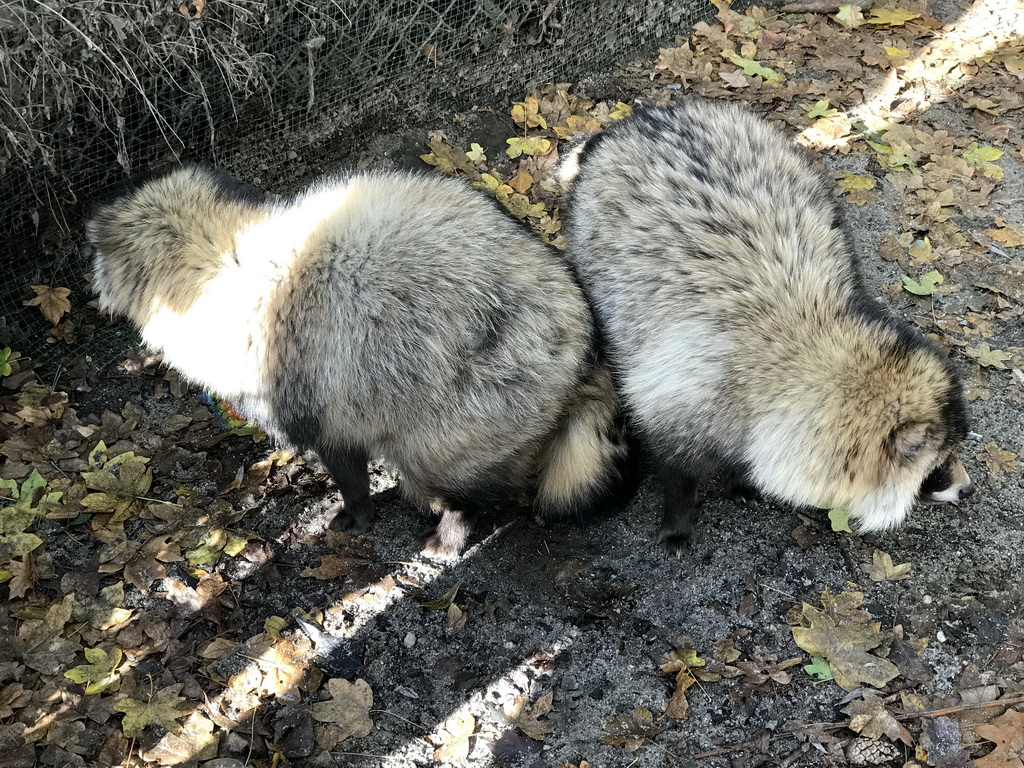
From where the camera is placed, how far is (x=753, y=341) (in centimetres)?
337

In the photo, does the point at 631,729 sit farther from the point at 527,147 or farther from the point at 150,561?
the point at 527,147

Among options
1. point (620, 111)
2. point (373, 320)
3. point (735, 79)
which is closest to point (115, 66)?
point (373, 320)

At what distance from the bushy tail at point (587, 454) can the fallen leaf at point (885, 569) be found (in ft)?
4.07

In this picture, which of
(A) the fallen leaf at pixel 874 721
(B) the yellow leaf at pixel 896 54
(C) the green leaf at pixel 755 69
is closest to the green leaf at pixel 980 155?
(B) the yellow leaf at pixel 896 54

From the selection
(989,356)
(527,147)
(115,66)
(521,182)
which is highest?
(115,66)

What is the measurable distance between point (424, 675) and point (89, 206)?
3.00 metres

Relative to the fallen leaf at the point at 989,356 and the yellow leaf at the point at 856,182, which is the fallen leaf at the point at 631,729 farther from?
the yellow leaf at the point at 856,182

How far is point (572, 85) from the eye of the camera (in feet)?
20.1

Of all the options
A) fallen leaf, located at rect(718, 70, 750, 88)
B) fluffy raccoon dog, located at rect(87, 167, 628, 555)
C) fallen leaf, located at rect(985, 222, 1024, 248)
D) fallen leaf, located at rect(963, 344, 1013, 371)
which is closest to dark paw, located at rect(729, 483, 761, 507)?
fluffy raccoon dog, located at rect(87, 167, 628, 555)

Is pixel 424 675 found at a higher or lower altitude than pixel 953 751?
higher

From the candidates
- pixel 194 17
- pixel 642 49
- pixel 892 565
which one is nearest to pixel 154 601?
pixel 194 17

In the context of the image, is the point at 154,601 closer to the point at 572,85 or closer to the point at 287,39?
the point at 287,39

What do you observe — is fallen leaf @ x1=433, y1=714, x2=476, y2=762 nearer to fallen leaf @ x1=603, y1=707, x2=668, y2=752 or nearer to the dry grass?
fallen leaf @ x1=603, y1=707, x2=668, y2=752

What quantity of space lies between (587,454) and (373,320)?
1174mm
